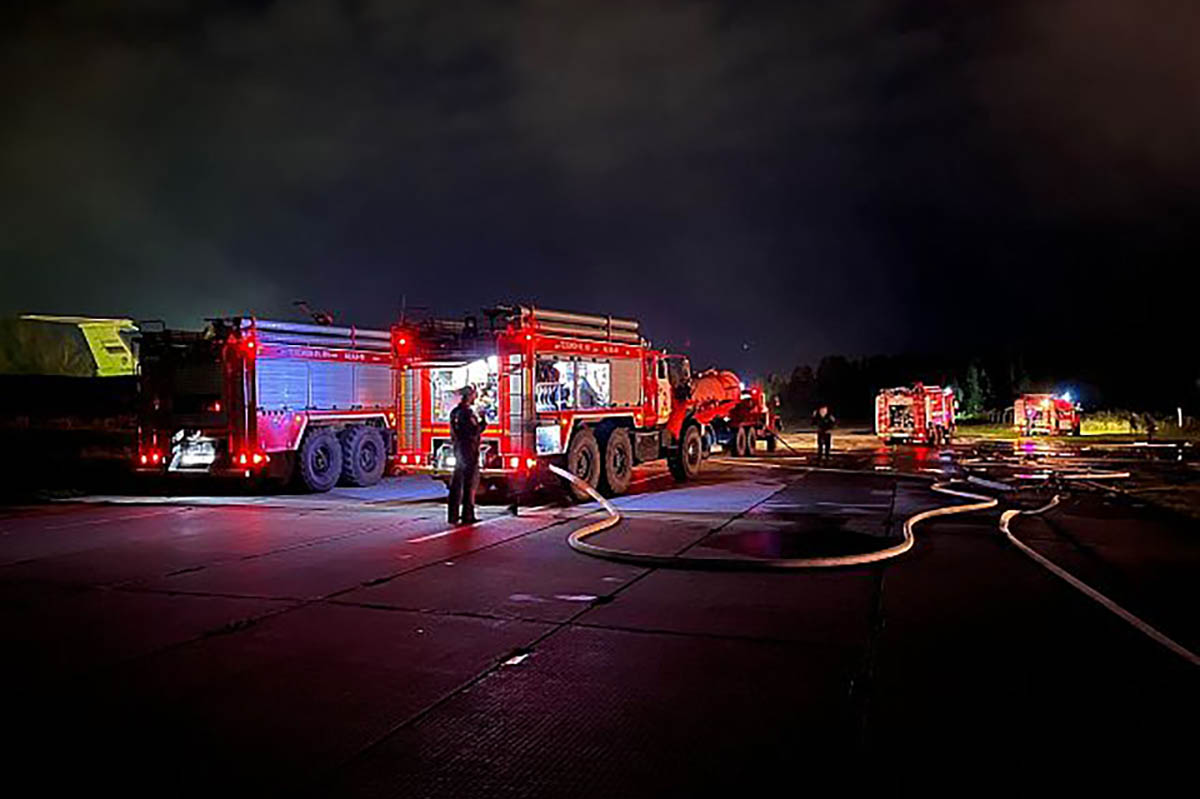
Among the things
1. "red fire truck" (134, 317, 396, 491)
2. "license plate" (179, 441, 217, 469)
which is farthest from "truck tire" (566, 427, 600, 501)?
"license plate" (179, 441, 217, 469)

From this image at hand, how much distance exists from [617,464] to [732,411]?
35.2 feet

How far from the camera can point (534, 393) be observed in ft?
46.5

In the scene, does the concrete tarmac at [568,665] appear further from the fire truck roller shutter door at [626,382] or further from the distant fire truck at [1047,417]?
the distant fire truck at [1047,417]

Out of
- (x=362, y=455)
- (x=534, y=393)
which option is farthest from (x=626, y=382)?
(x=362, y=455)

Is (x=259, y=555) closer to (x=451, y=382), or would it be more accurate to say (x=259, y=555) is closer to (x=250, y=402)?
(x=451, y=382)

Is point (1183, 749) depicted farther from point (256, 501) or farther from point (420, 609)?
point (256, 501)

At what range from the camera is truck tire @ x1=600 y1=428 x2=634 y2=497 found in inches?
627

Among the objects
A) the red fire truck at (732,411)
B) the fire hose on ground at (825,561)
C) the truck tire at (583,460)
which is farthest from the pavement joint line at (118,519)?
the red fire truck at (732,411)

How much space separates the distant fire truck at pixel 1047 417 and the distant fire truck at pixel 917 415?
788cm

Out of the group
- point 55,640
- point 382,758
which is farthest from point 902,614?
point 55,640

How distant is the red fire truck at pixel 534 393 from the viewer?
14141 millimetres

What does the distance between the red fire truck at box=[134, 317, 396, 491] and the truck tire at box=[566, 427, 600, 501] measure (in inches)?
206

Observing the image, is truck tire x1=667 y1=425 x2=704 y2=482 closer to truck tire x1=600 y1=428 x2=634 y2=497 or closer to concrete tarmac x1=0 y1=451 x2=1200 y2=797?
truck tire x1=600 y1=428 x2=634 y2=497

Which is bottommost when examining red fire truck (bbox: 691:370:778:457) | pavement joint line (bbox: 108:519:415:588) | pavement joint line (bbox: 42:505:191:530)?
pavement joint line (bbox: 108:519:415:588)
